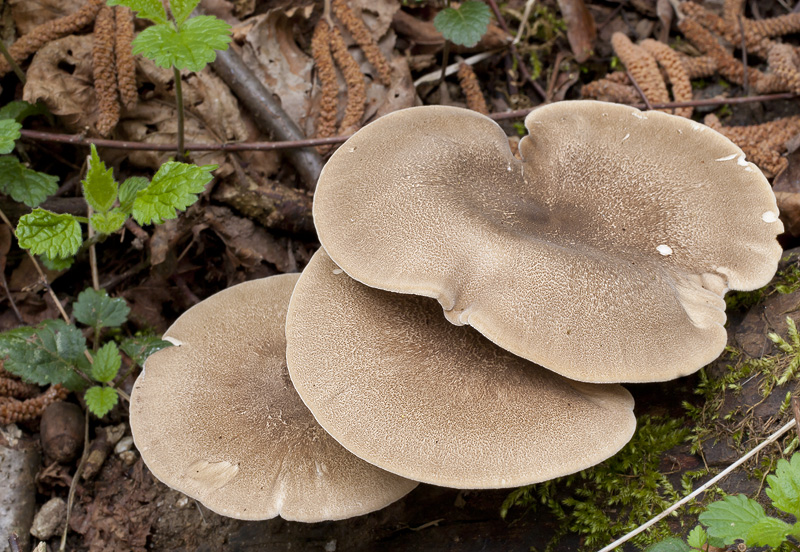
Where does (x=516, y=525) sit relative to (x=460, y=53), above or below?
below

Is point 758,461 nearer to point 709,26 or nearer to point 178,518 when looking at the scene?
point 178,518

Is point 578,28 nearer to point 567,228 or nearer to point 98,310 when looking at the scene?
point 567,228

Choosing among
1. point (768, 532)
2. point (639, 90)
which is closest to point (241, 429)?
point (768, 532)

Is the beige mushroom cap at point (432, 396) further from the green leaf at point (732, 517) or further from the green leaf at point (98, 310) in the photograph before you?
the green leaf at point (98, 310)

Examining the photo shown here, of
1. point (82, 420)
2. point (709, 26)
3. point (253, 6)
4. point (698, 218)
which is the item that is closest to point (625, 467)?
point (698, 218)

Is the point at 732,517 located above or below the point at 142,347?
above

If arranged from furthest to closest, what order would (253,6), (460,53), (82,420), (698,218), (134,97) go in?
(460,53) < (253,6) < (134,97) < (82,420) < (698,218)

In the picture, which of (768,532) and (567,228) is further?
(567,228)
